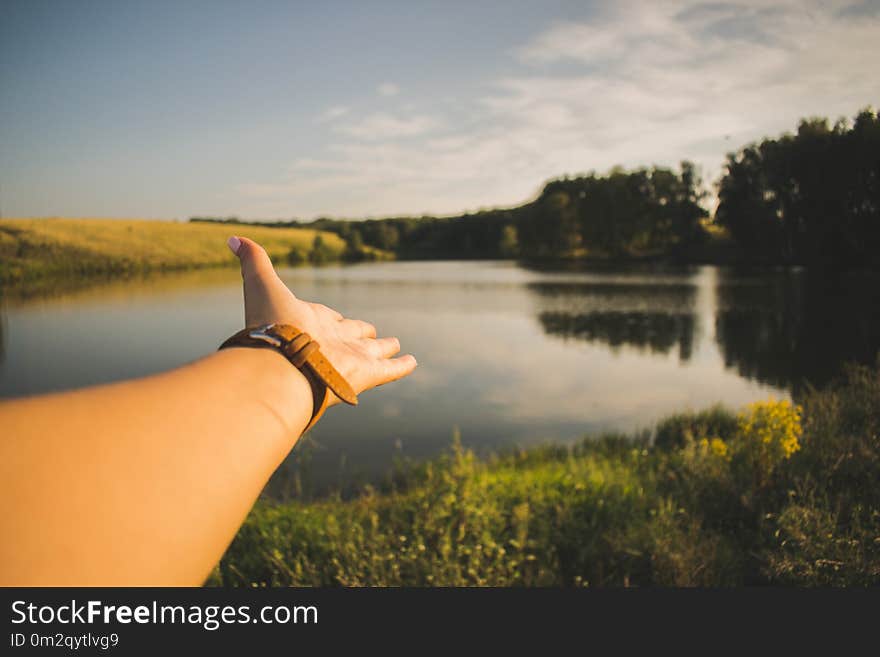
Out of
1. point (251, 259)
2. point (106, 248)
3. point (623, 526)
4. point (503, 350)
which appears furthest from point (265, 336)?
point (106, 248)

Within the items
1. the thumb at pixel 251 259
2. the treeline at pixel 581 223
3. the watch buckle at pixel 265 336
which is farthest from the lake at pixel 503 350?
the treeline at pixel 581 223

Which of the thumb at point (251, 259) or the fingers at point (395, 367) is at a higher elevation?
the thumb at point (251, 259)

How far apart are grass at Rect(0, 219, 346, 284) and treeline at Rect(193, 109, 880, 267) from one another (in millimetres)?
13019

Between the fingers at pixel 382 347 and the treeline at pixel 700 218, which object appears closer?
the fingers at pixel 382 347

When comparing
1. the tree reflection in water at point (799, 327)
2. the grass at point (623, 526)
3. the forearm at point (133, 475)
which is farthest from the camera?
the tree reflection in water at point (799, 327)

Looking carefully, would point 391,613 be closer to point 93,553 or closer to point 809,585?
point 93,553

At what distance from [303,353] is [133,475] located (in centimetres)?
50

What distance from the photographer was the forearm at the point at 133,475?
76cm

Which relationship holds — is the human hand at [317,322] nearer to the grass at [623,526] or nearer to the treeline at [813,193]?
the grass at [623,526]

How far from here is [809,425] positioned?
654 centimetres

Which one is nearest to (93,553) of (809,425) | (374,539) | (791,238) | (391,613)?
(391,613)

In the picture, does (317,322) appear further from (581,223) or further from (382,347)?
(581,223)

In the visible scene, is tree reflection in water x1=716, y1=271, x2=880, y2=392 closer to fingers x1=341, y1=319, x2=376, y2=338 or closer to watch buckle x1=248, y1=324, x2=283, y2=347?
fingers x1=341, y1=319, x2=376, y2=338

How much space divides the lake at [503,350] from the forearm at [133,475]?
12.5ft
